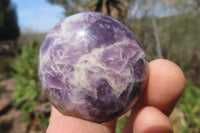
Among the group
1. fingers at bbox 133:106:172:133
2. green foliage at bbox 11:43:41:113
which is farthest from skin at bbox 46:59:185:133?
green foliage at bbox 11:43:41:113

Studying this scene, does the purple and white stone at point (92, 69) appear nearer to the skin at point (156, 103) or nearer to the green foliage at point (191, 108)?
the skin at point (156, 103)

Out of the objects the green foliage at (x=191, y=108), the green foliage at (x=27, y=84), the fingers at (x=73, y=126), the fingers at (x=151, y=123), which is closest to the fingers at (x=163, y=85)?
the fingers at (x=151, y=123)

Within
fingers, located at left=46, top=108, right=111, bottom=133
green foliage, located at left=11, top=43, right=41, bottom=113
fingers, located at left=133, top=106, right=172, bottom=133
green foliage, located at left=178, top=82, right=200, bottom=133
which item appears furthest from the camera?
green foliage, located at left=11, top=43, right=41, bottom=113

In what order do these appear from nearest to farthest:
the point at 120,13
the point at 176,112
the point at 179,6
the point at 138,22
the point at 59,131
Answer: the point at 59,131 < the point at 120,13 < the point at 176,112 < the point at 138,22 < the point at 179,6

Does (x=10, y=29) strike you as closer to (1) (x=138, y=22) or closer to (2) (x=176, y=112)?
(1) (x=138, y=22)

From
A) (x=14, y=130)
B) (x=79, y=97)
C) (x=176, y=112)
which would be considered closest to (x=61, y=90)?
(x=79, y=97)

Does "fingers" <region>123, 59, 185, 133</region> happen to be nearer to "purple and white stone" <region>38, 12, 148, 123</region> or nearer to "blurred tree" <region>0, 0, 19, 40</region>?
"purple and white stone" <region>38, 12, 148, 123</region>

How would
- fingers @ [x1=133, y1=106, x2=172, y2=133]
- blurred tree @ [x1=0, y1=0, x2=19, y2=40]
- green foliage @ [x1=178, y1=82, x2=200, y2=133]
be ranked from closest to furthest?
fingers @ [x1=133, y1=106, x2=172, y2=133]
green foliage @ [x1=178, y1=82, x2=200, y2=133]
blurred tree @ [x1=0, y1=0, x2=19, y2=40]
